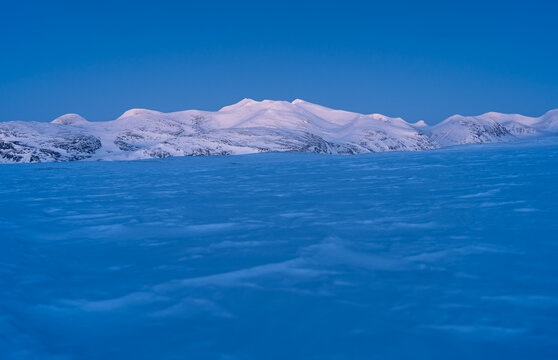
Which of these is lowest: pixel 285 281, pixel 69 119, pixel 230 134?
pixel 285 281

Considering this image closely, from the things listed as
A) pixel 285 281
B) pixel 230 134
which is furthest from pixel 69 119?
pixel 285 281

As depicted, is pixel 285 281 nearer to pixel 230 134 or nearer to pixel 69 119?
pixel 230 134

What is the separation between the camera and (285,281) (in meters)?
3.22

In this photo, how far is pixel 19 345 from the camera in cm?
242

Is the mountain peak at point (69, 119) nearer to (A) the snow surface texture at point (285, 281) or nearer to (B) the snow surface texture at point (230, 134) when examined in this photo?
(B) the snow surface texture at point (230, 134)

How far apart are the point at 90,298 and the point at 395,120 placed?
4283cm

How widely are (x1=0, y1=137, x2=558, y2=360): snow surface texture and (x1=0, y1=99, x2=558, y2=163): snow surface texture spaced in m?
16.9

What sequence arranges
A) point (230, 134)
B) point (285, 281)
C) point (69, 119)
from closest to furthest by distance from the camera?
point (285, 281) < point (230, 134) < point (69, 119)

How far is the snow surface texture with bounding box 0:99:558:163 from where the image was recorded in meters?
21.7

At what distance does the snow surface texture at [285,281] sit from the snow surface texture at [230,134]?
55.6 ft

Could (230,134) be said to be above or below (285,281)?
above

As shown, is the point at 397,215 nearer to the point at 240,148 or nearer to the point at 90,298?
the point at 90,298

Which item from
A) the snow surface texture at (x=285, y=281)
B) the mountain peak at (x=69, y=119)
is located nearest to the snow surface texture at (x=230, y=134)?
the mountain peak at (x=69, y=119)

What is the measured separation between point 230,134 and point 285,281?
24282 mm
